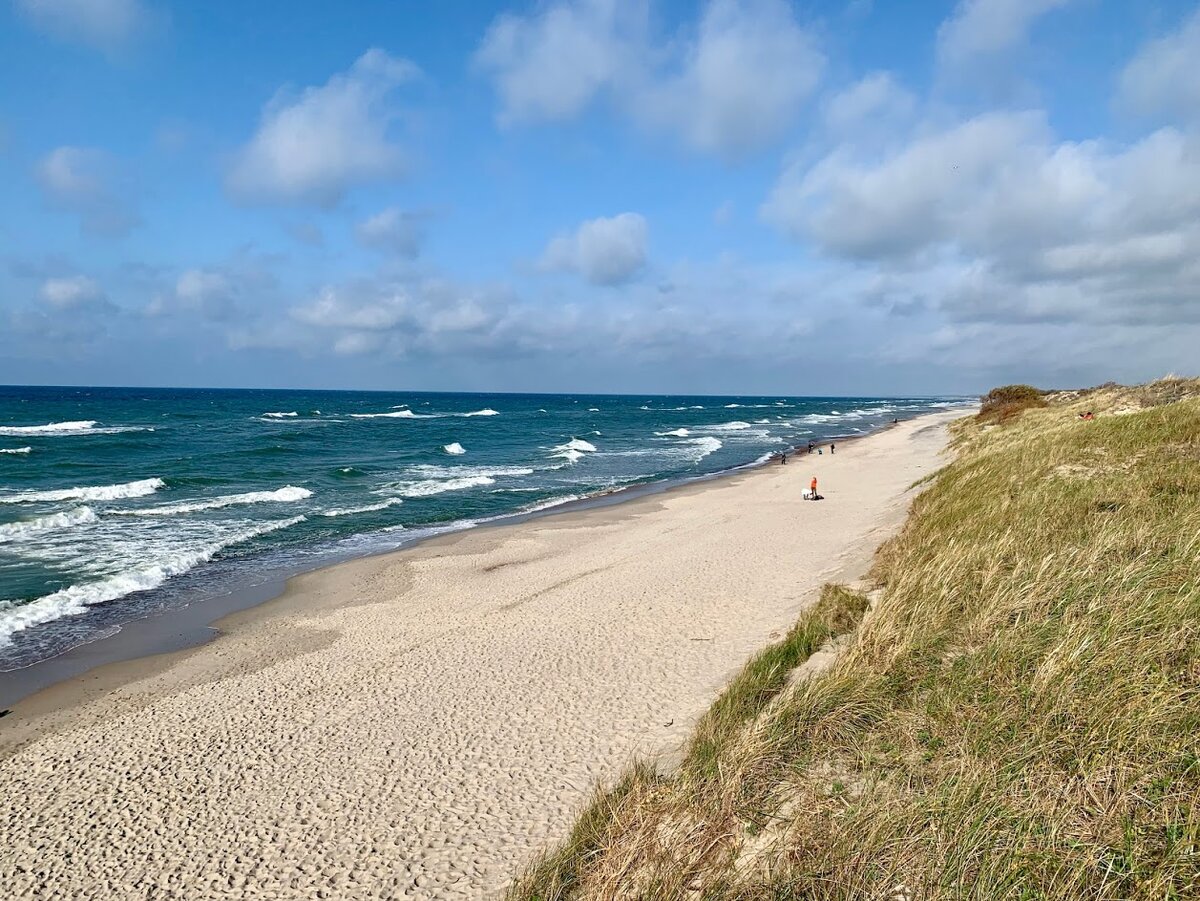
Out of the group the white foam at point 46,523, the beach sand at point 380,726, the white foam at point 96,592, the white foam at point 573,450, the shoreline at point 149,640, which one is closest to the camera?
the beach sand at point 380,726

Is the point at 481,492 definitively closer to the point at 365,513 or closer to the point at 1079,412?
the point at 365,513

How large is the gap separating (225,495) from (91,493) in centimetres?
526

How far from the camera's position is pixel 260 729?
29.8ft

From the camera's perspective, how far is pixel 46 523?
22156 millimetres

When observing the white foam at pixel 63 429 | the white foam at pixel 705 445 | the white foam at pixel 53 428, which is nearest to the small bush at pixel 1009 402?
the white foam at pixel 705 445

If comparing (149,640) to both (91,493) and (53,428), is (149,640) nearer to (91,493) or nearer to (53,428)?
(91,493)

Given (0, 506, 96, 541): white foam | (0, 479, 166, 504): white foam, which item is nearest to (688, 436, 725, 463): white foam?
(0, 479, 166, 504): white foam

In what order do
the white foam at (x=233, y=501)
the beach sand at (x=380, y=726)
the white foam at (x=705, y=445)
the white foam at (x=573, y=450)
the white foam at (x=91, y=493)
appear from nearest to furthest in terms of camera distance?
the beach sand at (x=380, y=726) → the white foam at (x=233, y=501) → the white foam at (x=91, y=493) → the white foam at (x=573, y=450) → the white foam at (x=705, y=445)

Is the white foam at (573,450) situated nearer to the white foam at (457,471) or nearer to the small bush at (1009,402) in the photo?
the white foam at (457,471)

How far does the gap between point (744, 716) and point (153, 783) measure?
724 centimetres

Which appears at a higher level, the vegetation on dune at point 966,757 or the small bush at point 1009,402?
the small bush at point 1009,402

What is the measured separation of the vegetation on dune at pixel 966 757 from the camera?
11.9 ft

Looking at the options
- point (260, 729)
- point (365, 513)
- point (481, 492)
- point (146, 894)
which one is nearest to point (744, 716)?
point (146, 894)

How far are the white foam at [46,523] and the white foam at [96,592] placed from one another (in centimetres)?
619
